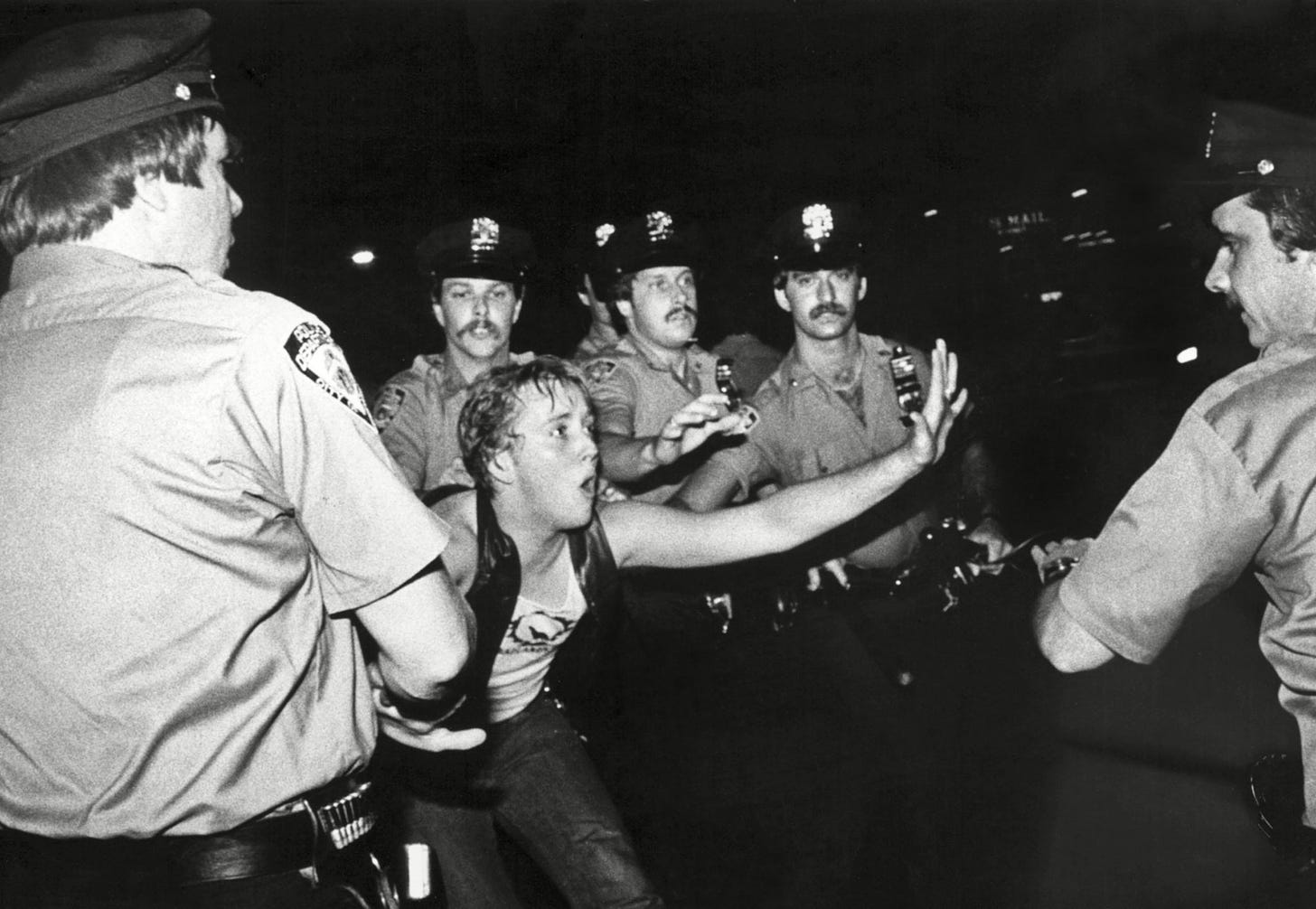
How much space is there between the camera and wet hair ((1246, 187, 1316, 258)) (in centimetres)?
178

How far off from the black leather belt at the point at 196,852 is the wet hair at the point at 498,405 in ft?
4.20

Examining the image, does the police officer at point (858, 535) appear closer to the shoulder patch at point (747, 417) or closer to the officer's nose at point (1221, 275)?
the shoulder patch at point (747, 417)

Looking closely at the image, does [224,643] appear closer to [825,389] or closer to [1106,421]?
[825,389]

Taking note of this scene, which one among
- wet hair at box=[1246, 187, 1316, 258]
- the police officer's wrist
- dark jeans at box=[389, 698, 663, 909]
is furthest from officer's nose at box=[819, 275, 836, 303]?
the police officer's wrist

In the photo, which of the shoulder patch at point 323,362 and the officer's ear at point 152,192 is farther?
the officer's ear at point 152,192

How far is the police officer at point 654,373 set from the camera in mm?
2469

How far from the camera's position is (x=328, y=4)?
226cm

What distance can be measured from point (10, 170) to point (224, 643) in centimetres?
61

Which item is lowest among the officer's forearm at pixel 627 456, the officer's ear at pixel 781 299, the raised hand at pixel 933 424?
the officer's forearm at pixel 627 456

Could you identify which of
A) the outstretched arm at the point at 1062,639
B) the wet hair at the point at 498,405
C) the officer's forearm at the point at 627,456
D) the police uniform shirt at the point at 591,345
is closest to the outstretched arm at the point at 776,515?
the officer's forearm at the point at 627,456

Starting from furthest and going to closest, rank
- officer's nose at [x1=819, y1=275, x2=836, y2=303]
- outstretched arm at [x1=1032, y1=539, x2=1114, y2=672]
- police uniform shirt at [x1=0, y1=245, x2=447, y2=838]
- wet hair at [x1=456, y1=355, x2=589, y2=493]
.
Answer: officer's nose at [x1=819, y1=275, x2=836, y2=303], wet hair at [x1=456, y1=355, x2=589, y2=493], outstretched arm at [x1=1032, y1=539, x2=1114, y2=672], police uniform shirt at [x1=0, y1=245, x2=447, y2=838]

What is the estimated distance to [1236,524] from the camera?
1466mm

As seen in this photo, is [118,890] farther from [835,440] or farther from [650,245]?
[835,440]

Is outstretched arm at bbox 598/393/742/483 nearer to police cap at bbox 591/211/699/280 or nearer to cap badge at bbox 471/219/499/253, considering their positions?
police cap at bbox 591/211/699/280
